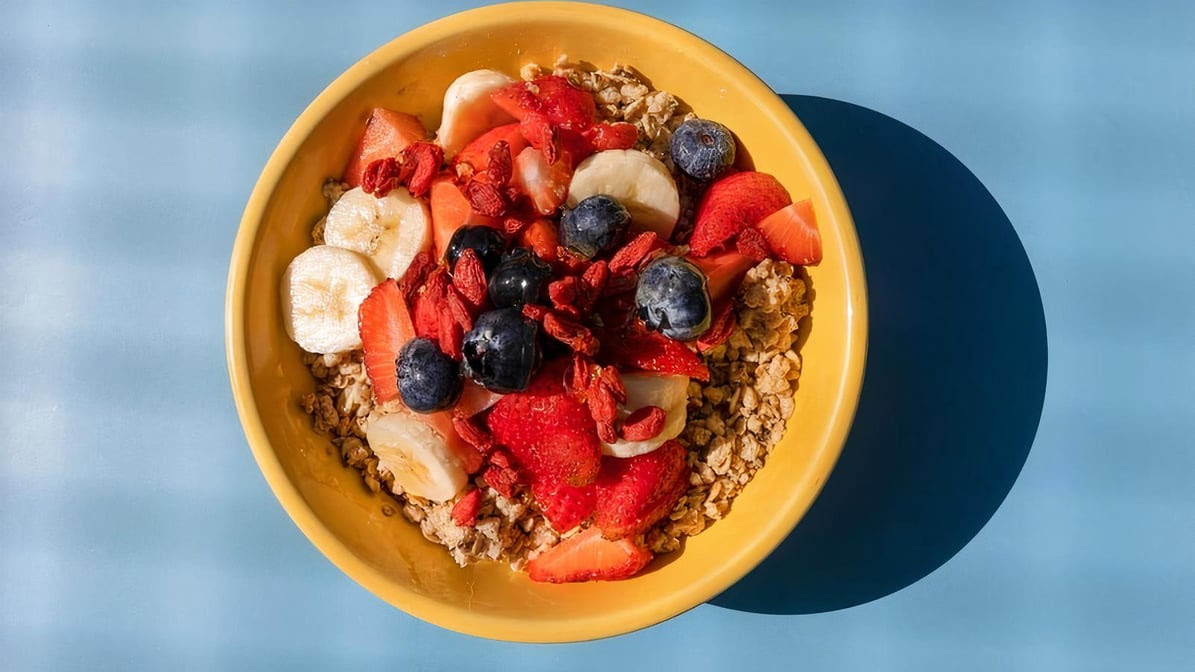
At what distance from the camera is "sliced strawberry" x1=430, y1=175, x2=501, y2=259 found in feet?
3.62

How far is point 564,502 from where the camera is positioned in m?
1.10

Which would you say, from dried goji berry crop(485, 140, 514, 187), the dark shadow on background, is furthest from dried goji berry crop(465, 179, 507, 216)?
the dark shadow on background

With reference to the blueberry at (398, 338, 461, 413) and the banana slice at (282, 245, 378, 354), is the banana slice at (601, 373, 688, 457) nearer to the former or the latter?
the blueberry at (398, 338, 461, 413)

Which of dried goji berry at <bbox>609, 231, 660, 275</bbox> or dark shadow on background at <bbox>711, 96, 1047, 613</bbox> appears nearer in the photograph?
dried goji berry at <bbox>609, 231, 660, 275</bbox>

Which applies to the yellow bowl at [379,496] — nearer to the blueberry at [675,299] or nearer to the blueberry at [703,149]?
the blueberry at [703,149]

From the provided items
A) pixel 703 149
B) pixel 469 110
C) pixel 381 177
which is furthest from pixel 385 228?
pixel 703 149

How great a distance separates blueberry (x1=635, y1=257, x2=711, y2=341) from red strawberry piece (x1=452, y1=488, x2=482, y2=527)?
281 millimetres

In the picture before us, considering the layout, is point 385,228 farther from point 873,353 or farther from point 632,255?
point 873,353

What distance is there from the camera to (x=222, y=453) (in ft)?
4.45

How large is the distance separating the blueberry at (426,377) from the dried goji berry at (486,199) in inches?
6.4

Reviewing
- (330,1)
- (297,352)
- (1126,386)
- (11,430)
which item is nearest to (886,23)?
(1126,386)

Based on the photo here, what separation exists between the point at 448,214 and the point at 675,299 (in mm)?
302

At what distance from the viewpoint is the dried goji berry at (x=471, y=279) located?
1.04 metres

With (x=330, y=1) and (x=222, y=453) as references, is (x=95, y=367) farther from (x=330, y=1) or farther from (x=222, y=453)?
(x=330, y=1)
